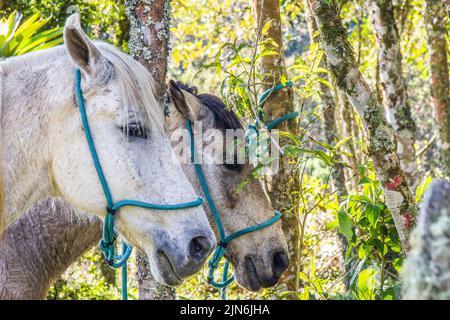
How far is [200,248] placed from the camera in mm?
2727

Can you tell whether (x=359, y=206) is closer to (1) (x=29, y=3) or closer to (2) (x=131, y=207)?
(2) (x=131, y=207)

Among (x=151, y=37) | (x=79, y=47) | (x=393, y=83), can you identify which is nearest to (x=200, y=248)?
(x=79, y=47)

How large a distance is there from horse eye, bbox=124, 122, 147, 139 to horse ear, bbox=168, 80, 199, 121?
1.11 m

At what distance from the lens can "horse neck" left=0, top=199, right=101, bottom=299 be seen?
3381 millimetres

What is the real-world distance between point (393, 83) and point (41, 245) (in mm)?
3994

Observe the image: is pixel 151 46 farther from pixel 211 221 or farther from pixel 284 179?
pixel 284 179

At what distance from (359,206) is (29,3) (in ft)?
14.3

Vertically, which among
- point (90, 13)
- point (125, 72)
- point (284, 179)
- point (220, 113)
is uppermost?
point (90, 13)

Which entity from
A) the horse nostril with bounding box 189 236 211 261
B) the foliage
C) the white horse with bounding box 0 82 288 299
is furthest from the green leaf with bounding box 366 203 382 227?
the foliage

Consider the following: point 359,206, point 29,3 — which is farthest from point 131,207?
point 29,3

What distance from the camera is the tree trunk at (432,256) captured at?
1291 millimetres

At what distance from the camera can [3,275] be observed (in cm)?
335

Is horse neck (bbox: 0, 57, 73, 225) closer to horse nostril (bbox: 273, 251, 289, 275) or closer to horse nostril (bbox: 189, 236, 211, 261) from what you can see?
horse nostril (bbox: 189, 236, 211, 261)
